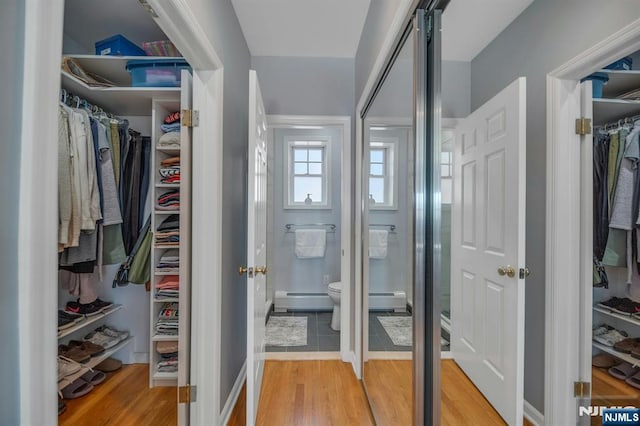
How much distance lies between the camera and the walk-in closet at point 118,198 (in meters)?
1.84

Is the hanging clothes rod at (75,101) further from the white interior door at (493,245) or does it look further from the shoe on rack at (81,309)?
the white interior door at (493,245)

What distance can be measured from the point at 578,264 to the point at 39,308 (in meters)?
0.93

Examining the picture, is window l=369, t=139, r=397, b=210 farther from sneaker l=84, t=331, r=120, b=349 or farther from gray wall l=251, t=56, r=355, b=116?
sneaker l=84, t=331, r=120, b=349

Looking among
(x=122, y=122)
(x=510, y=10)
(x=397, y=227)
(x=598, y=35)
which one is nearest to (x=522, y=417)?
(x=598, y=35)

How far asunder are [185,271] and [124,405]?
3.77 feet

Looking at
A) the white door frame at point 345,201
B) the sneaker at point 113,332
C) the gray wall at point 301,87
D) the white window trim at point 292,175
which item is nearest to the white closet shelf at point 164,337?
the sneaker at point 113,332

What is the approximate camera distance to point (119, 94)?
80.4 inches

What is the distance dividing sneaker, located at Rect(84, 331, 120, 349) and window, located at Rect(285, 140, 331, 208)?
2.23 meters

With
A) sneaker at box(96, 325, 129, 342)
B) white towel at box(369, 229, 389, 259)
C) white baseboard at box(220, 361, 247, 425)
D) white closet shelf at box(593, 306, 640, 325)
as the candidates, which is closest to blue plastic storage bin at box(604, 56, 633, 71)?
white closet shelf at box(593, 306, 640, 325)

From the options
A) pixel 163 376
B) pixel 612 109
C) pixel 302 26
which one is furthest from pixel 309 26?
pixel 163 376

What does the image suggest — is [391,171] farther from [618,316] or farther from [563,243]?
[618,316]

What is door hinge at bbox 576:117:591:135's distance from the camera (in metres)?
0.43

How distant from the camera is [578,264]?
459mm

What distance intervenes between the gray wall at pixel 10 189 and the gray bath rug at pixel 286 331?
2437mm
